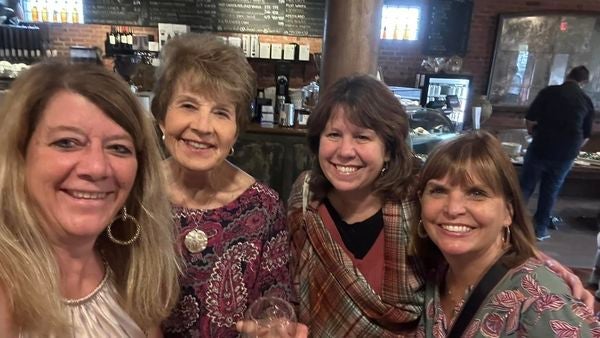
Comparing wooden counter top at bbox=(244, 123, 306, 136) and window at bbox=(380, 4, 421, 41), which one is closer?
wooden counter top at bbox=(244, 123, 306, 136)

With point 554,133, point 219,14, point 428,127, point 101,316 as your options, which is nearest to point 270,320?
point 101,316

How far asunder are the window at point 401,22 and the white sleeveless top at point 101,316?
733cm

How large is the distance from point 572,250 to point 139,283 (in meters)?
5.29

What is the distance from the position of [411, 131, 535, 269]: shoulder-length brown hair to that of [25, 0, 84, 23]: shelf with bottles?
7.84 meters

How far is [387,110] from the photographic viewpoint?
1.62m

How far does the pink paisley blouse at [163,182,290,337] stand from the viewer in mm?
1390

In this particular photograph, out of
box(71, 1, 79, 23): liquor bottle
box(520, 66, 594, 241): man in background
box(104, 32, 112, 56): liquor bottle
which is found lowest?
box(520, 66, 594, 241): man in background

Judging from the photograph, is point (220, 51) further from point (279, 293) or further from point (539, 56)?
point (539, 56)

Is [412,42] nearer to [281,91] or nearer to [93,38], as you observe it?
[281,91]

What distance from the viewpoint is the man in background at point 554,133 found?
520 centimetres

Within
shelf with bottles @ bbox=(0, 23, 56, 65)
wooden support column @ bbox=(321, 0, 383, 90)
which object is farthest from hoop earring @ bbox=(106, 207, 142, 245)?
shelf with bottles @ bbox=(0, 23, 56, 65)

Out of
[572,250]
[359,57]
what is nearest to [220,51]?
[359,57]

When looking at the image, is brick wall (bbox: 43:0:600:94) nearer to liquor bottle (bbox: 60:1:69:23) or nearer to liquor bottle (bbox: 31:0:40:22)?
liquor bottle (bbox: 60:1:69:23)

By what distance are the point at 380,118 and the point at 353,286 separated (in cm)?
59
